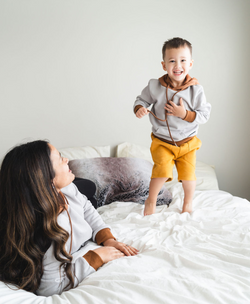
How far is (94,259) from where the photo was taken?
3.25 ft

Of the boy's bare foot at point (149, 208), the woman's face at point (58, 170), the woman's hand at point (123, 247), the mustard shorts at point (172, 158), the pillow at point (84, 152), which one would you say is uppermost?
the woman's face at point (58, 170)

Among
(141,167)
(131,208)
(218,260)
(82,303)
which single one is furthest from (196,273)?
(141,167)

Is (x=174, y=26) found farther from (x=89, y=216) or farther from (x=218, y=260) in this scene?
(x=218, y=260)

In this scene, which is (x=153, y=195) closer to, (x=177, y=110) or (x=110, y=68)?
(x=177, y=110)

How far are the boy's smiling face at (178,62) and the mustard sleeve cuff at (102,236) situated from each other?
859 millimetres

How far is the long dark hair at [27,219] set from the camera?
85cm

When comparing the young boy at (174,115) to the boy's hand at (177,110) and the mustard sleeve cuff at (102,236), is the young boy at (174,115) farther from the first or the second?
the mustard sleeve cuff at (102,236)

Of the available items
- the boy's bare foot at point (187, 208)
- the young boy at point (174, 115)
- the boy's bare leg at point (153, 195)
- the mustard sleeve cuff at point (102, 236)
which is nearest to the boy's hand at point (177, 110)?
the young boy at point (174, 115)

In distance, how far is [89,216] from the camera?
47.4 inches

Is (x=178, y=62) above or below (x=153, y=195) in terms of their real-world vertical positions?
above

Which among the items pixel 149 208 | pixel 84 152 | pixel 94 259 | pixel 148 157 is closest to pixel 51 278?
pixel 94 259

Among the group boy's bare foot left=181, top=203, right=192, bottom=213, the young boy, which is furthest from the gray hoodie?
boy's bare foot left=181, top=203, right=192, bottom=213

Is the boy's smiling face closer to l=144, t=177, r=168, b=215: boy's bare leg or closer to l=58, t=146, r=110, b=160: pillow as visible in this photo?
l=144, t=177, r=168, b=215: boy's bare leg

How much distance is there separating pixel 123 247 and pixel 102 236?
11 centimetres
